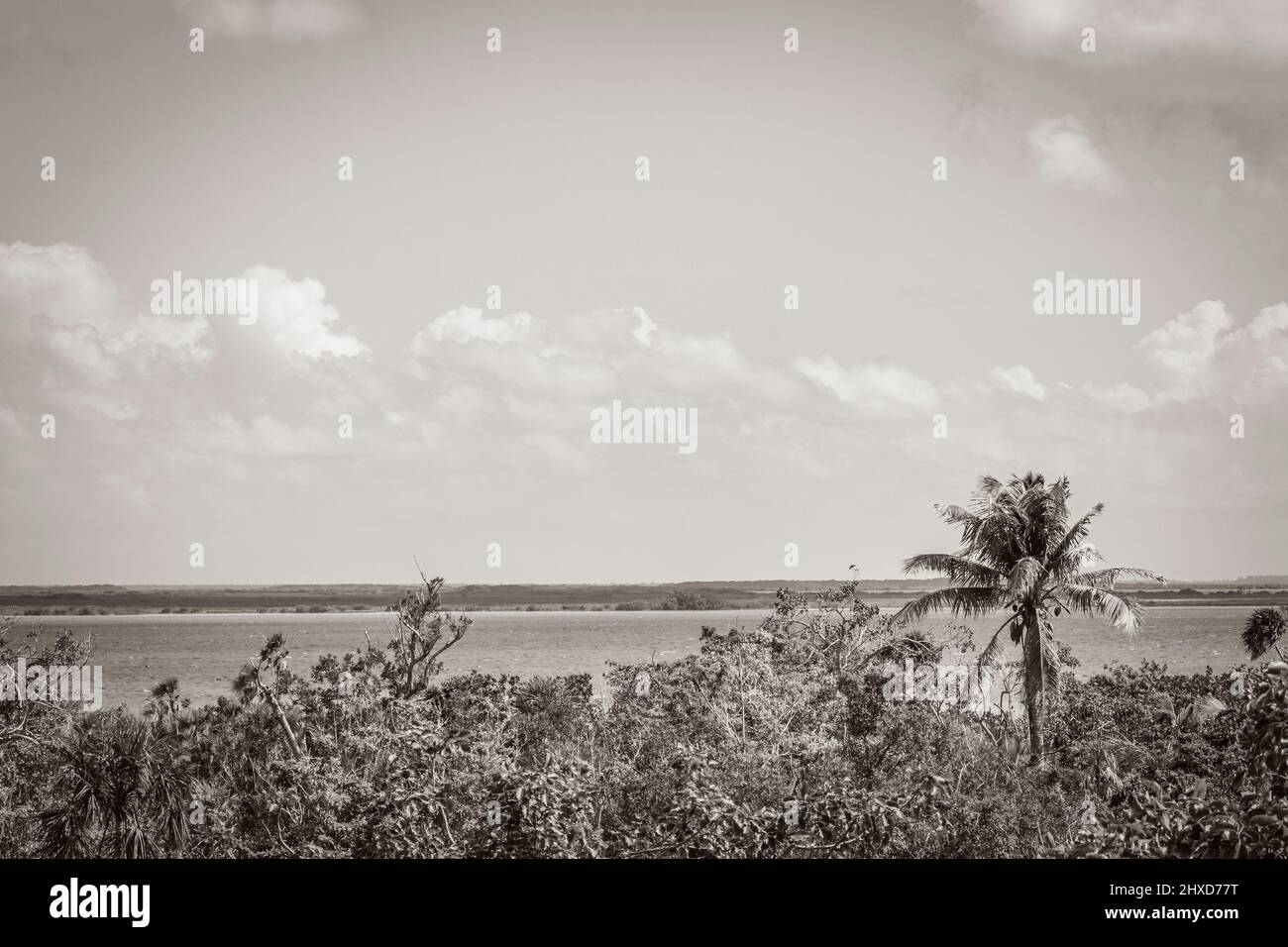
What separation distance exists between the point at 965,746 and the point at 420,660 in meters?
13.5

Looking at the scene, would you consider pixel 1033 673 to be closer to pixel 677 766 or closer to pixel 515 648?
pixel 677 766

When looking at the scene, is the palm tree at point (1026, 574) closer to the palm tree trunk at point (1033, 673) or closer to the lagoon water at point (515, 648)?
the palm tree trunk at point (1033, 673)

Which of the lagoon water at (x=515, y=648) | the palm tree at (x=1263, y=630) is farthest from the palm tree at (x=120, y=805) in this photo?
the lagoon water at (x=515, y=648)

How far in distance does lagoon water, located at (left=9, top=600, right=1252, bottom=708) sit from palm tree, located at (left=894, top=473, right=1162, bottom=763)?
40941mm

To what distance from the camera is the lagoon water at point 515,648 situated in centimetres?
10006

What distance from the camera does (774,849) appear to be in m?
16.3

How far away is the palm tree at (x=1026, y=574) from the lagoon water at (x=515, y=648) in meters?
40.9

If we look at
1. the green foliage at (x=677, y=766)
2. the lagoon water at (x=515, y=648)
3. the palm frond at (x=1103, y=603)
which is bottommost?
the lagoon water at (x=515, y=648)

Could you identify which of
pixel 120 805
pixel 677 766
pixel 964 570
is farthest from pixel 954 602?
pixel 120 805
